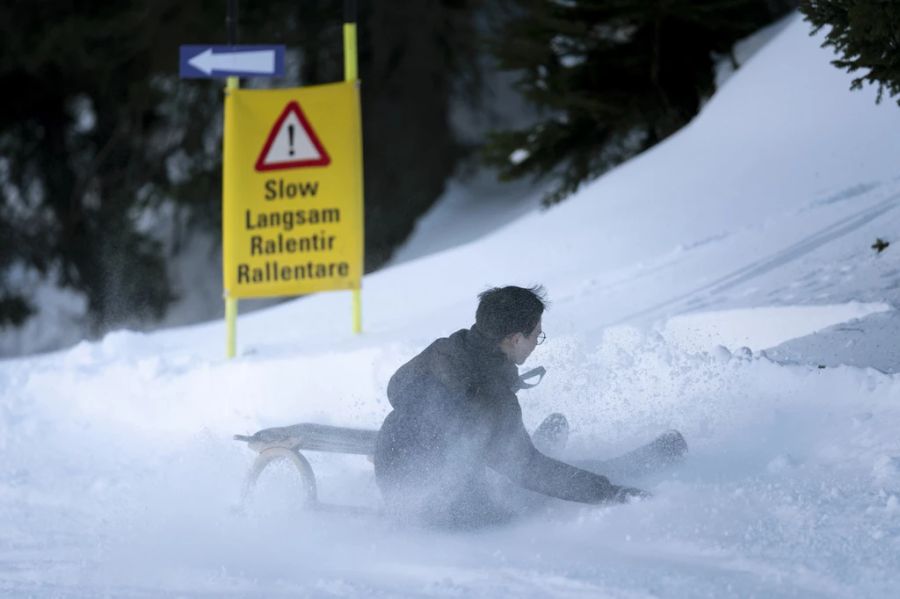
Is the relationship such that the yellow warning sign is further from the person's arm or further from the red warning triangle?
the person's arm

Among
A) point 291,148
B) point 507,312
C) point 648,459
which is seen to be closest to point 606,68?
point 291,148

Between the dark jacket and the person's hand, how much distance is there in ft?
0.10

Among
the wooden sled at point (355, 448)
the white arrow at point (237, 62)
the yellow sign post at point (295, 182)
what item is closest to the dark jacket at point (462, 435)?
the wooden sled at point (355, 448)

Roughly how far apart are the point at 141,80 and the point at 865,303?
1462cm

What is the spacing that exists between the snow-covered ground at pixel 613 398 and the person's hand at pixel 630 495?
0.05m

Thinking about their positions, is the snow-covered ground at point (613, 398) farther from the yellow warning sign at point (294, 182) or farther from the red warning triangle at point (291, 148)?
the red warning triangle at point (291, 148)

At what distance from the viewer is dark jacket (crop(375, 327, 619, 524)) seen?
17.0 ft

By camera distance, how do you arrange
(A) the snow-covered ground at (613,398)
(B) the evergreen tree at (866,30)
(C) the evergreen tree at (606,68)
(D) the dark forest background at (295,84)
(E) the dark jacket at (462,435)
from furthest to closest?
(D) the dark forest background at (295,84)
(C) the evergreen tree at (606,68)
(B) the evergreen tree at (866,30)
(E) the dark jacket at (462,435)
(A) the snow-covered ground at (613,398)

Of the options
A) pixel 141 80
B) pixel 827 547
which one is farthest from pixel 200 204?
pixel 827 547

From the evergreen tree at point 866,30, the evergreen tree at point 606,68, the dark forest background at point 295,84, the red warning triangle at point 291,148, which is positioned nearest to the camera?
the evergreen tree at point 866,30

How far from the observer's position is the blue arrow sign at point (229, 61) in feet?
32.3

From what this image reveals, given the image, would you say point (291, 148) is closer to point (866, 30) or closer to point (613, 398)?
point (613, 398)

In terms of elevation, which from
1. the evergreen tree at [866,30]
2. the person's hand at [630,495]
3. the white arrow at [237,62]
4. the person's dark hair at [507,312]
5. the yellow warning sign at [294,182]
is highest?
the white arrow at [237,62]

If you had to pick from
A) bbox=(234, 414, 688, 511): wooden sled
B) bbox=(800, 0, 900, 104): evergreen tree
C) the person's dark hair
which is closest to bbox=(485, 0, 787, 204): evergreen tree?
bbox=(800, 0, 900, 104): evergreen tree
